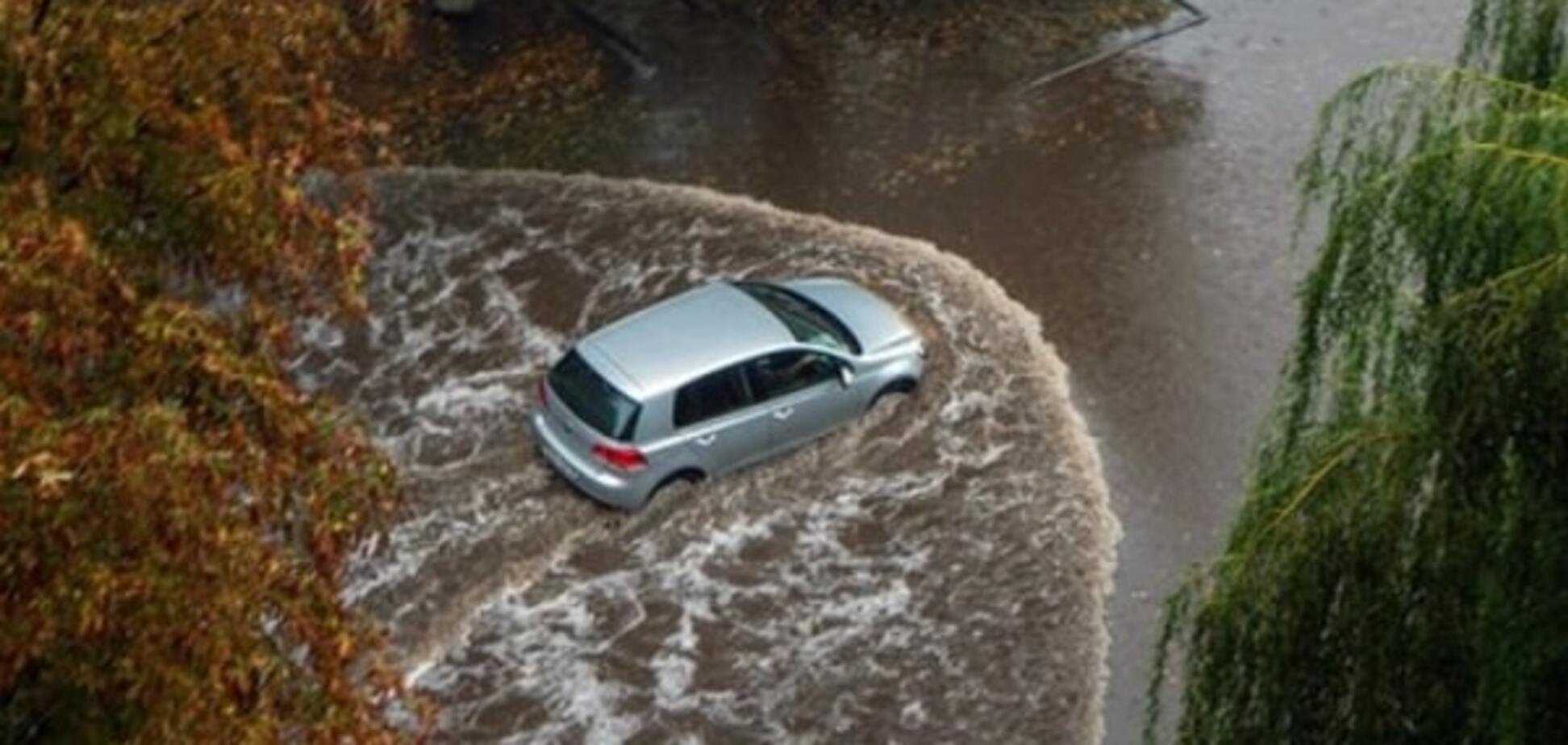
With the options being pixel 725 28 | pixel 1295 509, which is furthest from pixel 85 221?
pixel 725 28

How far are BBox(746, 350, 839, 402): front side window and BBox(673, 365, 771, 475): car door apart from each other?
0.13 m

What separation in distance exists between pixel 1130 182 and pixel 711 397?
20.8ft

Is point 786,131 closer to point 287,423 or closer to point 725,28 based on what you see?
point 725,28

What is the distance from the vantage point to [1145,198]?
2017cm

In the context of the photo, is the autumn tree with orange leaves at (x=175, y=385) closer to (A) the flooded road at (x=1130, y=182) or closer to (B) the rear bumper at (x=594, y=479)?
(B) the rear bumper at (x=594, y=479)

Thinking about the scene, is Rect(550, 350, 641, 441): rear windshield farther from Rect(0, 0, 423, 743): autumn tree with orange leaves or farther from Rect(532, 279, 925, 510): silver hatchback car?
Rect(0, 0, 423, 743): autumn tree with orange leaves

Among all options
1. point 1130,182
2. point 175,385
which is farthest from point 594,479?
point 175,385

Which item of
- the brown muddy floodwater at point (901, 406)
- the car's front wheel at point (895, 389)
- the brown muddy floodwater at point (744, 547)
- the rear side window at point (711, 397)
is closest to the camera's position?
the brown muddy floodwater at point (744, 547)

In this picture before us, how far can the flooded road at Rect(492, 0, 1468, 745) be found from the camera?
16.5m

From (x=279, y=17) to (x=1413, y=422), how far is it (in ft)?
18.2

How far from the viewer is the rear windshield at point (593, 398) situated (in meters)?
16.0

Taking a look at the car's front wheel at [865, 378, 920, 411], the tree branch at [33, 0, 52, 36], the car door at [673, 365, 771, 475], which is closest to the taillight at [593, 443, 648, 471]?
the car door at [673, 365, 771, 475]

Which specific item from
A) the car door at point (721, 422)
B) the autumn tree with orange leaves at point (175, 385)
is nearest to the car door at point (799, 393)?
the car door at point (721, 422)

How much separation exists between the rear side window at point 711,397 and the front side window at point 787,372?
139mm
